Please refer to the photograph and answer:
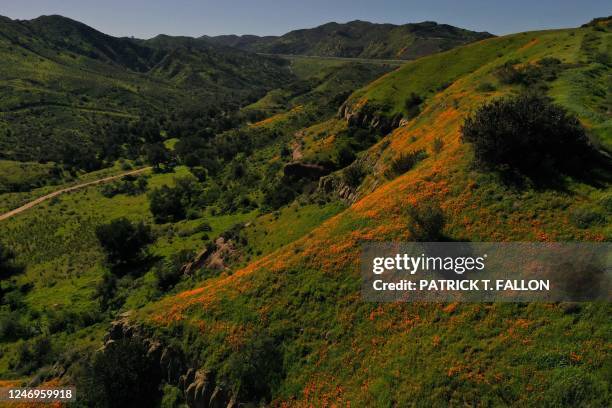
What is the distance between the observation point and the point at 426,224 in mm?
26062

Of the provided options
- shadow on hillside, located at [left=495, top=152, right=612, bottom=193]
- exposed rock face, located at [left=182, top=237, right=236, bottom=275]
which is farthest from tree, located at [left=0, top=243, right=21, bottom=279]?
shadow on hillside, located at [left=495, top=152, right=612, bottom=193]

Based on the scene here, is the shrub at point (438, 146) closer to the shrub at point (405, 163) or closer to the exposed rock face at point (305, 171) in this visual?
the shrub at point (405, 163)

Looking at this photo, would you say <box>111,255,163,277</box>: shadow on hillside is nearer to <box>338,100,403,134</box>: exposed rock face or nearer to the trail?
<box>338,100,403,134</box>: exposed rock face

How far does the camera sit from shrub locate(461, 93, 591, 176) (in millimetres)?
27969

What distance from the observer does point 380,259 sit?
27359 mm

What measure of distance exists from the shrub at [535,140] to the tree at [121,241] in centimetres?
5795

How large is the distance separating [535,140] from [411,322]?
17.5 metres

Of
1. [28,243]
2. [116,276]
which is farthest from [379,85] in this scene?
[28,243]

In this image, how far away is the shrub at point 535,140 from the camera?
1101 inches

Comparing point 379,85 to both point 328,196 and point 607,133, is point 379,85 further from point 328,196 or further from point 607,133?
point 607,133

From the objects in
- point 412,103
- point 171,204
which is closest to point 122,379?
point 171,204

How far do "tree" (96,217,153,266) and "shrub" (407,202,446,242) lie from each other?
53.4 meters

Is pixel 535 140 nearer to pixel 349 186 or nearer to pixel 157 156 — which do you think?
pixel 349 186

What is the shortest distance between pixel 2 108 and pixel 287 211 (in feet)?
730
